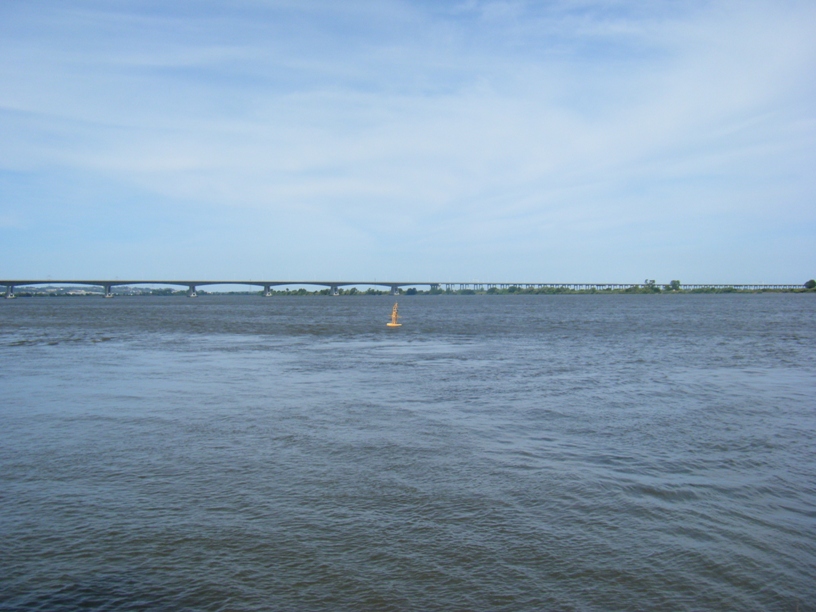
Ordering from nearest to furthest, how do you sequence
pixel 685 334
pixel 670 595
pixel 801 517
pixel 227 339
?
pixel 670 595 < pixel 801 517 < pixel 227 339 < pixel 685 334

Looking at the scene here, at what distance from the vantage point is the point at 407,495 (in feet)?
40.1

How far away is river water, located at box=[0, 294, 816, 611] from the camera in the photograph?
28.9ft

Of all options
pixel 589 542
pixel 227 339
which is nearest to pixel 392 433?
pixel 589 542

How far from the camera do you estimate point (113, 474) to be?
44.1ft

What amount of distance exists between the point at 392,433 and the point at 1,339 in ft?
154

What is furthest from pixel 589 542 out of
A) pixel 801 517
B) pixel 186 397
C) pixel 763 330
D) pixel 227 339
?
pixel 763 330

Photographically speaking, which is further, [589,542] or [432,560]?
[589,542]

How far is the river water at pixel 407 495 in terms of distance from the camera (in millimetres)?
8812

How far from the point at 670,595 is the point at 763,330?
61.2 metres

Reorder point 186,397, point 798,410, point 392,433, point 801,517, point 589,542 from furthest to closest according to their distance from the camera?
point 186,397 → point 798,410 → point 392,433 → point 801,517 → point 589,542

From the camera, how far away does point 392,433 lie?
56.5 ft

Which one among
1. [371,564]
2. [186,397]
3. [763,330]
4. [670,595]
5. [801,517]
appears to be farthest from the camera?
[763,330]

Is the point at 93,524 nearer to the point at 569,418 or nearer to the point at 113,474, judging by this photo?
the point at 113,474

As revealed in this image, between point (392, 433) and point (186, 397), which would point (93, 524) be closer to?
point (392, 433)
